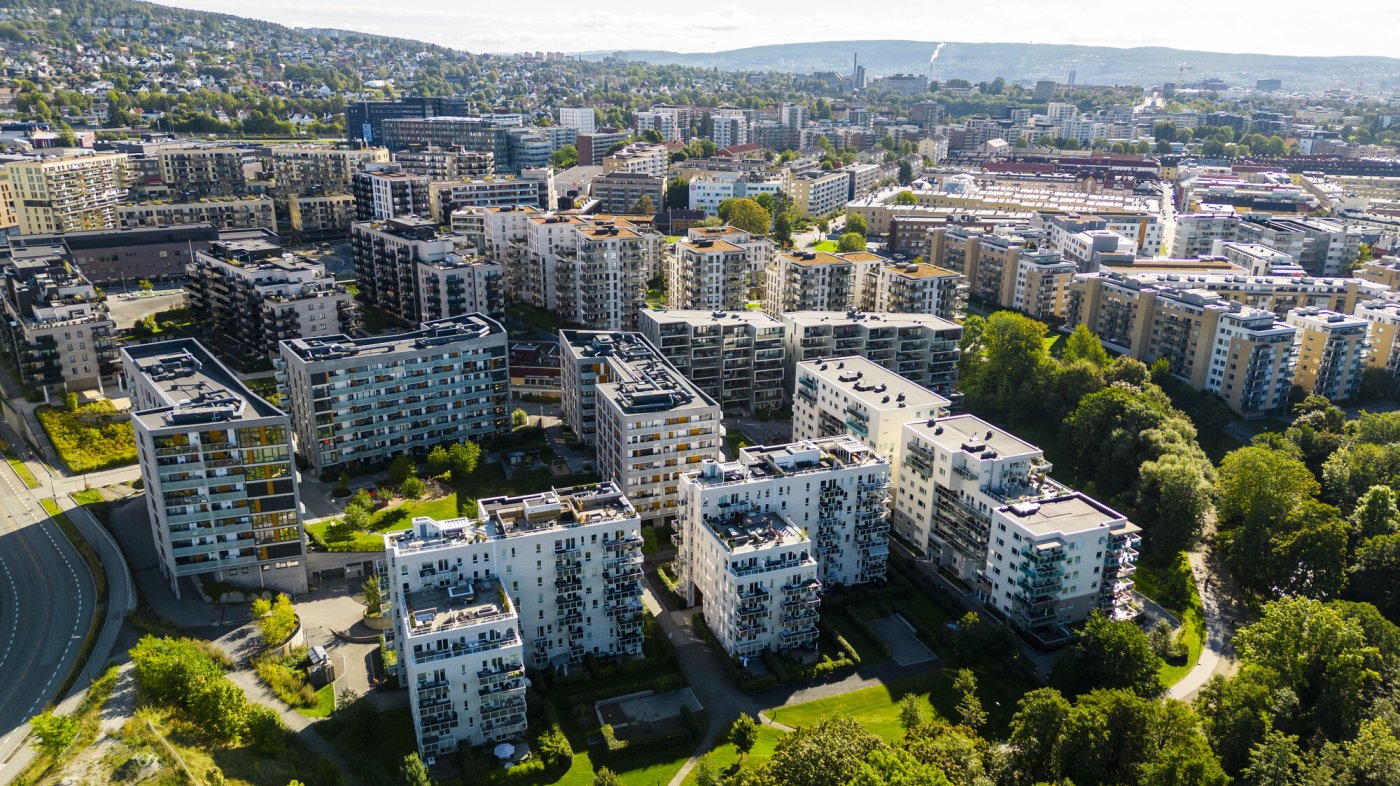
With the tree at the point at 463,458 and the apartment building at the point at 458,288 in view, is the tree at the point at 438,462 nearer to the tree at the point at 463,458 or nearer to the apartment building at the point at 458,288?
the tree at the point at 463,458

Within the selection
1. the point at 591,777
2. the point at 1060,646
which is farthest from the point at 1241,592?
the point at 591,777

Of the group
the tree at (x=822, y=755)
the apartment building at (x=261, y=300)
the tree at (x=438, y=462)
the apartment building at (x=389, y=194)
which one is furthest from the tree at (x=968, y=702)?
the apartment building at (x=389, y=194)

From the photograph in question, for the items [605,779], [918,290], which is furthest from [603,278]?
[605,779]

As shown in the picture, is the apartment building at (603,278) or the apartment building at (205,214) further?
the apartment building at (205,214)

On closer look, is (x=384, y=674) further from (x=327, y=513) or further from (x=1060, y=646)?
(x=1060, y=646)

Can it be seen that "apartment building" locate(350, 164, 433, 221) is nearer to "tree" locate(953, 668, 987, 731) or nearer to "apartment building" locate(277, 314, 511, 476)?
"apartment building" locate(277, 314, 511, 476)

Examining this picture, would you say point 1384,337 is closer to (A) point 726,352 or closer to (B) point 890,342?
(B) point 890,342

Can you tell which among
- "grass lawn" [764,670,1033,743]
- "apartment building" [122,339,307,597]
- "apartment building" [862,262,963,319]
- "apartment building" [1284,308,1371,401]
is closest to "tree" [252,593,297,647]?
"apartment building" [122,339,307,597]
